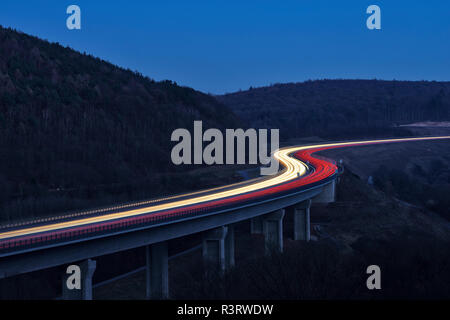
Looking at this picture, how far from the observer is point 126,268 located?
38.4m

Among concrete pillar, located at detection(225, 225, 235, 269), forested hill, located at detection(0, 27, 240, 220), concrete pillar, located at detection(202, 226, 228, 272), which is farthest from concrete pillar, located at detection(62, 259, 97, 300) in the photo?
forested hill, located at detection(0, 27, 240, 220)

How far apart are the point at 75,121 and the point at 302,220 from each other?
136 feet

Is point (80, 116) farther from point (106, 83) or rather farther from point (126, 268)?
point (126, 268)

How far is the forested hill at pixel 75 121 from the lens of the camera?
55.4 meters

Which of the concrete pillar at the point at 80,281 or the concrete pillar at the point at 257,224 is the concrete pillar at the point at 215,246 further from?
the concrete pillar at the point at 257,224

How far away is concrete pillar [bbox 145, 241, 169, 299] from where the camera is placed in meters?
30.1

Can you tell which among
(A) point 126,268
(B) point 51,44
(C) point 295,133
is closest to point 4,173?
(A) point 126,268

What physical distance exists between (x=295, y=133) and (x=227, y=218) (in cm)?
12068

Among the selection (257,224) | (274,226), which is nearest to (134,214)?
(274,226)

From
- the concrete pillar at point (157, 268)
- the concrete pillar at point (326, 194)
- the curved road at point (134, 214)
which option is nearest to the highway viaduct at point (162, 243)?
the concrete pillar at point (157, 268)
